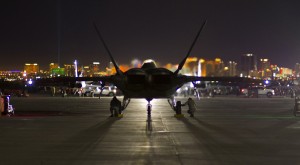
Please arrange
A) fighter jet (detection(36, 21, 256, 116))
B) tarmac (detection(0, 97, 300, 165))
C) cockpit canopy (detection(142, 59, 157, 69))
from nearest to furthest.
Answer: tarmac (detection(0, 97, 300, 165))
fighter jet (detection(36, 21, 256, 116))
cockpit canopy (detection(142, 59, 157, 69))

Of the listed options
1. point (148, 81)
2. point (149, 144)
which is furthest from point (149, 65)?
point (149, 144)

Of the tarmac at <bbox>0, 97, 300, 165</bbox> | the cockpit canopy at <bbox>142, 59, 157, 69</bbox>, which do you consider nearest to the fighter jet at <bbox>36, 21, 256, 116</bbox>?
the cockpit canopy at <bbox>142, 59, 157, 69</bbox>

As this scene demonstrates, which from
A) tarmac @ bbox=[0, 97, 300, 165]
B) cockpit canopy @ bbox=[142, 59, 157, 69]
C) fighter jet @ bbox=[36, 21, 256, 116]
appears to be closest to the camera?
tarmac @ bbox=[0, 97, 300, 165]

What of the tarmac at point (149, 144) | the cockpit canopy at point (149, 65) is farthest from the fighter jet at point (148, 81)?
the tarmac at point (149, 144)

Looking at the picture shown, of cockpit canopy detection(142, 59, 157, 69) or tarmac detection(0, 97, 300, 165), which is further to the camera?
cockpit canopy detection(142, 59, 157, 69)

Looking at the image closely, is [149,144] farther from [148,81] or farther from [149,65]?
[149,65]

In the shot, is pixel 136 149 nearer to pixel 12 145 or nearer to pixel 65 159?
pixel 65 159

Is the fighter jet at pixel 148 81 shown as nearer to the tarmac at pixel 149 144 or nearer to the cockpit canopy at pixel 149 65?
the cockpit canopy at pixel 149 65

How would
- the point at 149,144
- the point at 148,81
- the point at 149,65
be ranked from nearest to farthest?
the point at 149,144, the point at 148,81, the point at 149,65

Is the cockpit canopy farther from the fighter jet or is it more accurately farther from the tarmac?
the tarmac

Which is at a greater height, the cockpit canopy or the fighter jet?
the cockpit canopy

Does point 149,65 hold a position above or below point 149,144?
above

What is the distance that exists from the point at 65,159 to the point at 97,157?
816 mm

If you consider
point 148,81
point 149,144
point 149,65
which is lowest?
point 149,144
